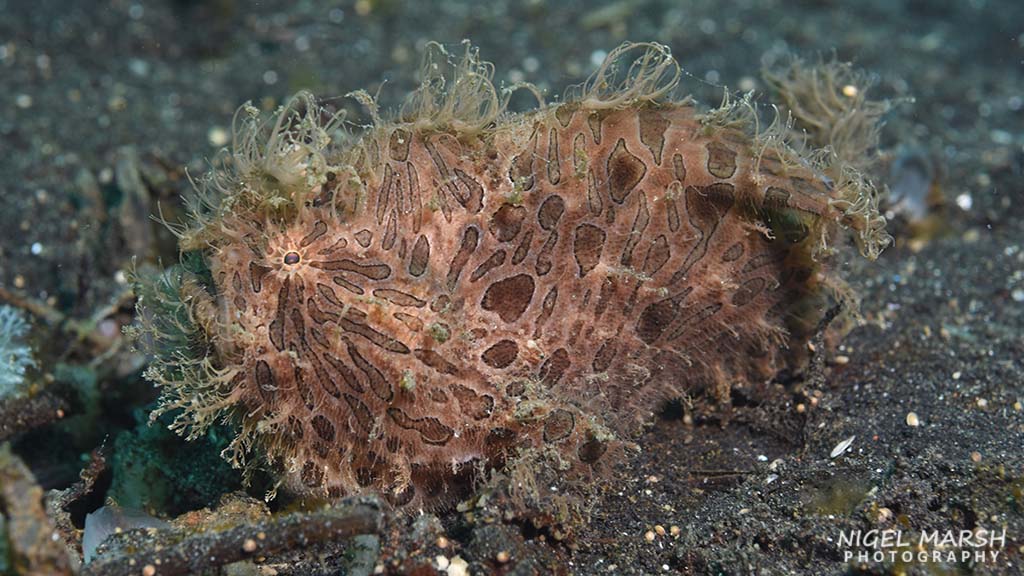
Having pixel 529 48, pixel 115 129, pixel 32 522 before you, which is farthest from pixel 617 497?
pixel 529 48

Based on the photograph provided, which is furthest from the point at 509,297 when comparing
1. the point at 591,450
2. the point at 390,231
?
the point at 591,450

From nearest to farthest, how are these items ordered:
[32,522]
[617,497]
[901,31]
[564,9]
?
[32,522], [617,497], [564,9], [901,31]

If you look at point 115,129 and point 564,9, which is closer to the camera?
point 115,129

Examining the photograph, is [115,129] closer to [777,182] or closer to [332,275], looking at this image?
[332,275]

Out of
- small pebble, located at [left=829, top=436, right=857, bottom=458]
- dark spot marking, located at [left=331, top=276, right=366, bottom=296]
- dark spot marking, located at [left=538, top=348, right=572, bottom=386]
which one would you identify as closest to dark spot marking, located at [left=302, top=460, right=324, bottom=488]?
dark spot marking, located at [left=331, top=276, right=366, bottom=296]

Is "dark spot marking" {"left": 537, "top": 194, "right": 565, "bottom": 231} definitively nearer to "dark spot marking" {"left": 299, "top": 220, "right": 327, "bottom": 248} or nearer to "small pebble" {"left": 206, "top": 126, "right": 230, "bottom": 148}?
"dark spot marking" {"left": 299, "top": 220, "right": 327, "bottom": 248}

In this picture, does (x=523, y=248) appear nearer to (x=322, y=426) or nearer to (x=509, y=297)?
(x=509, y=297)

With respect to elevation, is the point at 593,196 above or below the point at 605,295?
above
